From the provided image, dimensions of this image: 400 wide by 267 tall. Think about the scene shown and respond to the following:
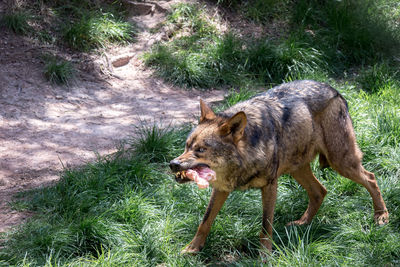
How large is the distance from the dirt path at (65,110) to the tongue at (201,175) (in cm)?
225

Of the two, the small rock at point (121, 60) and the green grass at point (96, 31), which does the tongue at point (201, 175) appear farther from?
the green grass at point (96, 31)

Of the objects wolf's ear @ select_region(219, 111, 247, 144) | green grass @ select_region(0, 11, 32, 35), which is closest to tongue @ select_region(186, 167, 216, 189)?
wolf's ear @ select_region(219, 111, 247, 144)

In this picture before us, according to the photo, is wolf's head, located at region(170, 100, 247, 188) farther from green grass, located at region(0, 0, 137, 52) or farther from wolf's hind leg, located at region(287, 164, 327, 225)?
green grass, located at region(0, 0, 137, 52)

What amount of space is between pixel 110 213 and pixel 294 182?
7.76 feet

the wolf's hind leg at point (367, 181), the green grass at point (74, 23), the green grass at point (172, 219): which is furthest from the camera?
the green grass at point (74, 23)

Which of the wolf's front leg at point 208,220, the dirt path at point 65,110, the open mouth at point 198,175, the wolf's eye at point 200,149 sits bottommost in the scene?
the dirt path at point 65,110

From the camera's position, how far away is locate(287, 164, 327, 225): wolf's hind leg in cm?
545

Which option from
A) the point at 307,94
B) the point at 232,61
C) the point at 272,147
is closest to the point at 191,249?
the point at 272,147

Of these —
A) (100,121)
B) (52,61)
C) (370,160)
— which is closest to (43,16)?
(52,61)

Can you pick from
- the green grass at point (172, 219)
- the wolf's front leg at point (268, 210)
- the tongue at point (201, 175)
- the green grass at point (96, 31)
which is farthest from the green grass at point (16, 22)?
the wolf's front leg at point (268, 210)

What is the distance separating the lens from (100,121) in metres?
7.93

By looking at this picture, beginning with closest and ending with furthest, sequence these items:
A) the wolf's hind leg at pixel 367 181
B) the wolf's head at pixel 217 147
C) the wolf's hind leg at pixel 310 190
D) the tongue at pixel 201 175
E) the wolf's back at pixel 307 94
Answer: the tongue at pixel 201 175 → the wolf's head at pixel 217 147 → the wolf's back at pixel 307 94 → the wolf's hind leg at pixel 367 181 → the wolf's hind leg at pixel 310 190

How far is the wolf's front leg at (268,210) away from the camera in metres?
4.76

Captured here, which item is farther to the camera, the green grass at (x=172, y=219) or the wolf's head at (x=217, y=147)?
the green grass at (x=172, y=219)
